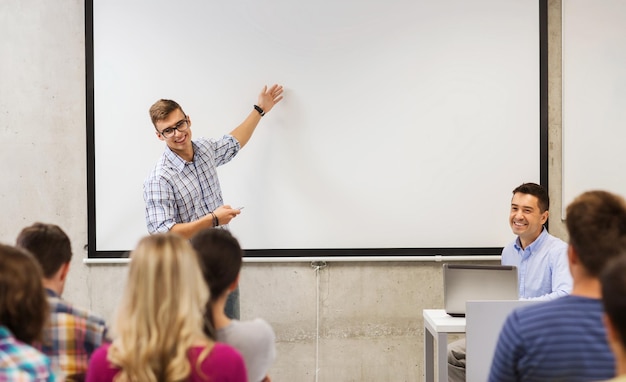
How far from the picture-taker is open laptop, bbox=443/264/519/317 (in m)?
3.03

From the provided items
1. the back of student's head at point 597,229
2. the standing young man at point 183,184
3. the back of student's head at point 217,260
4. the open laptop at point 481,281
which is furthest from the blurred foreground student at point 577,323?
the standing young man at point 183,184

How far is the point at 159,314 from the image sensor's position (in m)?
1.63

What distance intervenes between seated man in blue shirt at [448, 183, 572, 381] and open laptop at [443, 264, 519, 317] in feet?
1.61

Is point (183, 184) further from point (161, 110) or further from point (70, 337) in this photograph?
point (70, 337)

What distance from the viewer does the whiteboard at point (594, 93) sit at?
13.9 feet

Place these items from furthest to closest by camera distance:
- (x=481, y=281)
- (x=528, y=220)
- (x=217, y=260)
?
(x=528, y=220)
(x=481, y=281)
(x=217, y=260)

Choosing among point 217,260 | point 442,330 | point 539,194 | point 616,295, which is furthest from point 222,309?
point 539,194

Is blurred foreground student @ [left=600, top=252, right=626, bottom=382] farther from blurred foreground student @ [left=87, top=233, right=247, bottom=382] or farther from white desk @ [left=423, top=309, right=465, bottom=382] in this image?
white desk @ [left=423, top=309, right=465, bottom=382]

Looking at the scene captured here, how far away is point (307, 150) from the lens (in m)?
4.17

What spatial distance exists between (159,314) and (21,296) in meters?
0.33

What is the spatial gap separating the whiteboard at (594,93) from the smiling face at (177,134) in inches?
90.0

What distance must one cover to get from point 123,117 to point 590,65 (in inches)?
113

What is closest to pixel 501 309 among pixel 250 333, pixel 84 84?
pixel 250 333

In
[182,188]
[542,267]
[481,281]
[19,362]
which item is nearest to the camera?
[19,362]
